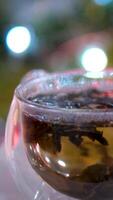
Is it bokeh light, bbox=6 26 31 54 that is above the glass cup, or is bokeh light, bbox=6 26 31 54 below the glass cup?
below

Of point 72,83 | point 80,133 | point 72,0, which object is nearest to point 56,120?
point 80,133

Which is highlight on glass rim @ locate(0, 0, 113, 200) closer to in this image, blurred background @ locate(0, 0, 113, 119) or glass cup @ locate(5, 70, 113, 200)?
glass cup @ locate(5, 70, 113, 200)

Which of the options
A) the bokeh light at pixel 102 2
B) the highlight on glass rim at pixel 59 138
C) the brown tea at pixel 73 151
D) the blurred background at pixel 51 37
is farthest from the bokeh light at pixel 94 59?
the brown tea at pixel 73 151

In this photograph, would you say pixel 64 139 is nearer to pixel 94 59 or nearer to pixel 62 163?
pixel 62 163

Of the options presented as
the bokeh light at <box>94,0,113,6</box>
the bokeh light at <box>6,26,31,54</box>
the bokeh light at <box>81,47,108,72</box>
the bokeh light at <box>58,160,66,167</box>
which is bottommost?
the bokeh light at <box>81,47,108,72</box>

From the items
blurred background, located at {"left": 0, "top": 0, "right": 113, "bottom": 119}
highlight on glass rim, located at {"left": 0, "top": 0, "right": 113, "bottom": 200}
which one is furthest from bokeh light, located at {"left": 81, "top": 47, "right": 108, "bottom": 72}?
highlight on glass rim, located at {"left": 0, "top": 0, "right": 113, "bottom": 200}

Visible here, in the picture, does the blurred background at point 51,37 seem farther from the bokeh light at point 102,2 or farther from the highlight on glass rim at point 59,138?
the highlight on glass rim at point 59,138
